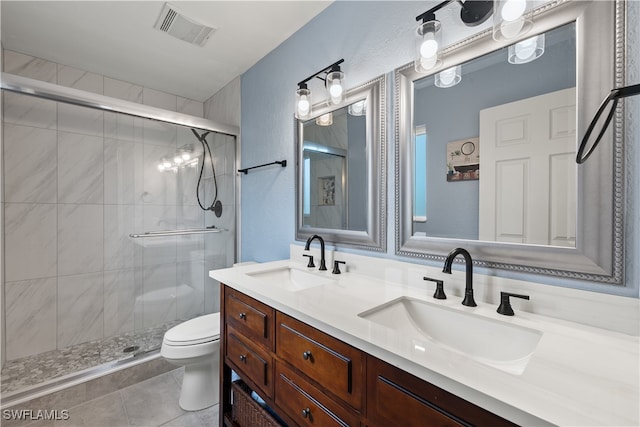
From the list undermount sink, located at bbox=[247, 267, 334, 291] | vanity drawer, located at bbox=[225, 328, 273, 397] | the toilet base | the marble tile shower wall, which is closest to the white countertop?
vanity drawer, located at bbox=[225, 328, 273, 397]

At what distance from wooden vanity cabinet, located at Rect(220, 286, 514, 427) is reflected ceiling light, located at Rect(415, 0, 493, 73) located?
3.54 ft

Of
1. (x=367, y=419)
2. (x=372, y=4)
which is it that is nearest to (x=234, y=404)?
(x=367, y=419)

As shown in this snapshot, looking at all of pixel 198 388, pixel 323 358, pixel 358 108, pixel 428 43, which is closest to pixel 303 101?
pixel 358 108

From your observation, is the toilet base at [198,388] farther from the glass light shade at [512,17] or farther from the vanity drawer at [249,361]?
the glass light shade at [512,17]

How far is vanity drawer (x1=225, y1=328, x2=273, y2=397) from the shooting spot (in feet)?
3.50

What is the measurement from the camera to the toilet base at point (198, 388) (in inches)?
68.8

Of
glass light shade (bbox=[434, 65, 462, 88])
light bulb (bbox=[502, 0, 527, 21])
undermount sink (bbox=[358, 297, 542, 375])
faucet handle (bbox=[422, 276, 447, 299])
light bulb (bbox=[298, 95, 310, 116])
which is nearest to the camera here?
undermount sink (bbox=[358, 297, 542, 375])

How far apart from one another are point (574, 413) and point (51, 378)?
2.63 metres

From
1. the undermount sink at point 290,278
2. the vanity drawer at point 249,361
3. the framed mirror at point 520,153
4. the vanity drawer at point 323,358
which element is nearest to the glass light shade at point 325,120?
the framed mirror at point 520,153

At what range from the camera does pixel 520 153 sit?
927mm

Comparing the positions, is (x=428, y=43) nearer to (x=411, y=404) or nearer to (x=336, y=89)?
(x=336, y=89)

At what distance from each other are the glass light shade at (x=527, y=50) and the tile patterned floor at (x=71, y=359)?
2.82 metres

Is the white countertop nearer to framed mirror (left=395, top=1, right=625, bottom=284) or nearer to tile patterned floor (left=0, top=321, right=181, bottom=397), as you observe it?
framed mirror (left=395, top=1, right=625, bottom=284)

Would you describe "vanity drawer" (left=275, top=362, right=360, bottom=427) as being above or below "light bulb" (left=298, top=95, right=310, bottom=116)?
below
